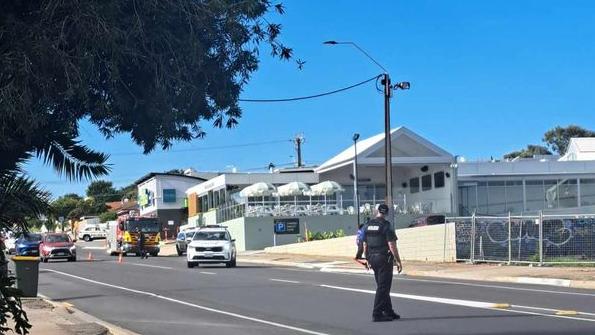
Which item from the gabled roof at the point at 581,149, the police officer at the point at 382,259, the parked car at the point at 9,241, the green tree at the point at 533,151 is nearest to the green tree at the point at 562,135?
the green tree at the point at 533,151

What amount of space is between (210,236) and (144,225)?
51.7 ft

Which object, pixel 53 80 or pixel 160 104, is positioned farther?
pixel 160 104

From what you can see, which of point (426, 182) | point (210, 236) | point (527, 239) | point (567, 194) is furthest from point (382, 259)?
point (567, 194)

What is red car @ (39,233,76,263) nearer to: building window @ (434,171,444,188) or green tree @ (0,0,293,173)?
building window @ (434,171,444,188)

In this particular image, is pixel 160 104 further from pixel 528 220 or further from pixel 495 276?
pixel 528 220

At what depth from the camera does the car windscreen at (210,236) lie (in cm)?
3056

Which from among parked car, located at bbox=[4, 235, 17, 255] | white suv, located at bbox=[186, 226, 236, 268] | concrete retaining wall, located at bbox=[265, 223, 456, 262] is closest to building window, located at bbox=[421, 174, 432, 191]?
concrete retaining wall, located at bbox=[265, 223, 456, 262]

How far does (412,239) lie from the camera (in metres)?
31.1

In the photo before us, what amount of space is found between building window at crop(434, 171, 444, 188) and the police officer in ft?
125

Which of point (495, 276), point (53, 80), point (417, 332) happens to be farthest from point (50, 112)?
point (495, 276)

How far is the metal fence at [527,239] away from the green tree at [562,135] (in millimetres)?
79522

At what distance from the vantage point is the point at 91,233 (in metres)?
87.6

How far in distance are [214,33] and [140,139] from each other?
4.08 feet

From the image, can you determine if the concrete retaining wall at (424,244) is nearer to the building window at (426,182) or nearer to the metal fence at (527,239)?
the metal fence at (527,239)
